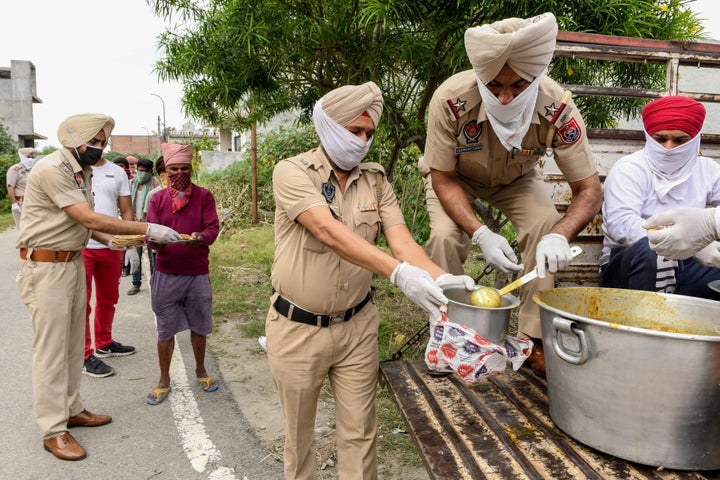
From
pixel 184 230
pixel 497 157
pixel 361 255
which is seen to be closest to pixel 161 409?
pixel 184 230

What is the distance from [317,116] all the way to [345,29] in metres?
2.53

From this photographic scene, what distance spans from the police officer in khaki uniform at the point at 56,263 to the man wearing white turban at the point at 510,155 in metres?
2.39

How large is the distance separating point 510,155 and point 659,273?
92cm

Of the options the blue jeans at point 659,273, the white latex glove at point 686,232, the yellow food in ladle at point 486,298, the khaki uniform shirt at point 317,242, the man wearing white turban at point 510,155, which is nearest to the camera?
the yellow food in ladle at point 486,298

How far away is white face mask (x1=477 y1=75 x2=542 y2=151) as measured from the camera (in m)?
2.57

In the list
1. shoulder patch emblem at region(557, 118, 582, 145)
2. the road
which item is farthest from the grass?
shoulder patch emblem at region(557, 118, 582, 145)

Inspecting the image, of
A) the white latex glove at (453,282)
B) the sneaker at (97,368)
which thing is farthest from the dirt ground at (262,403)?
the white latex glove at (453,282)

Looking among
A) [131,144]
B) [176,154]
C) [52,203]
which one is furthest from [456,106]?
[131,144]

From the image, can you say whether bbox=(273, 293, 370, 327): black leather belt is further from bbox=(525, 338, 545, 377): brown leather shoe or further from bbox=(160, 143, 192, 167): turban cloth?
bbox=(160, 143, 192, 167): turban cloth

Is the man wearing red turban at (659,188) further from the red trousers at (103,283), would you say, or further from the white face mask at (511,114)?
the red trousers at (103,283)

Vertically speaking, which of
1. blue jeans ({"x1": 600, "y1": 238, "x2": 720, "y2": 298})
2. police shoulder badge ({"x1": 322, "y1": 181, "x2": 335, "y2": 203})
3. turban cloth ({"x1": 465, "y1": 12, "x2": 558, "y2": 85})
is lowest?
blue jeans ({"x1": 600, "y1": 238, "x2": 720, "y2": 298})

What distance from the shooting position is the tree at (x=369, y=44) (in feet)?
13.3

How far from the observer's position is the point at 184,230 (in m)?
4.58

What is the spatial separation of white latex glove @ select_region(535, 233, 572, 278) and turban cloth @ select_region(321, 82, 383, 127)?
997 mm
